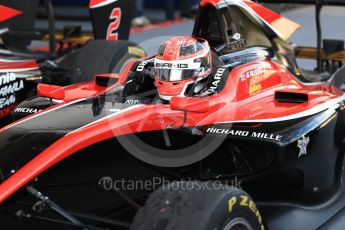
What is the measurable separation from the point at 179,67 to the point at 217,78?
253 mm

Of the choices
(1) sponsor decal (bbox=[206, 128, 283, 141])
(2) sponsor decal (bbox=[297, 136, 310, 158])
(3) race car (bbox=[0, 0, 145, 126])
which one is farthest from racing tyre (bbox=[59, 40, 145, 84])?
(2) sponsor decal (bbox=[297, 136, 310, 158])

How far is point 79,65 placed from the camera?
5152 mm

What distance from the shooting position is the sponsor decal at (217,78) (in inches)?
143

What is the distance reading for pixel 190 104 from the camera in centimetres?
322

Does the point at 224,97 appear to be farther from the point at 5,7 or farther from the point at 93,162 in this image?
the point at 5,7

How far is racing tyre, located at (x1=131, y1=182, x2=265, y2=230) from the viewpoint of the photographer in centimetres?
255

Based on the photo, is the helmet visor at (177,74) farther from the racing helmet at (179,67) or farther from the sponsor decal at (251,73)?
the sponsor decal at (251,73)

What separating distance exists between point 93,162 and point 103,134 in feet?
0.48

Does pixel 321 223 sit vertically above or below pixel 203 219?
below

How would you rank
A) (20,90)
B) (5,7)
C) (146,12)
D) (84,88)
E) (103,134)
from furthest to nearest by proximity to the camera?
(146,12)
(5,7)
(20,90)
(84,88)
(103,134)

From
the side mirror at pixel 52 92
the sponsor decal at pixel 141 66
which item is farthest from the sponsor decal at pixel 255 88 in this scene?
the side mirror at pixel 52 92

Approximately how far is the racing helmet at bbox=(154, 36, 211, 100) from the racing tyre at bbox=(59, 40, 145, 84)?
151cm

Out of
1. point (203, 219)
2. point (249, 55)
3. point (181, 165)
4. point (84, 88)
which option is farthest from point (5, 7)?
point (203, 219)

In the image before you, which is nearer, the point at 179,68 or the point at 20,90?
the point at 179,68
